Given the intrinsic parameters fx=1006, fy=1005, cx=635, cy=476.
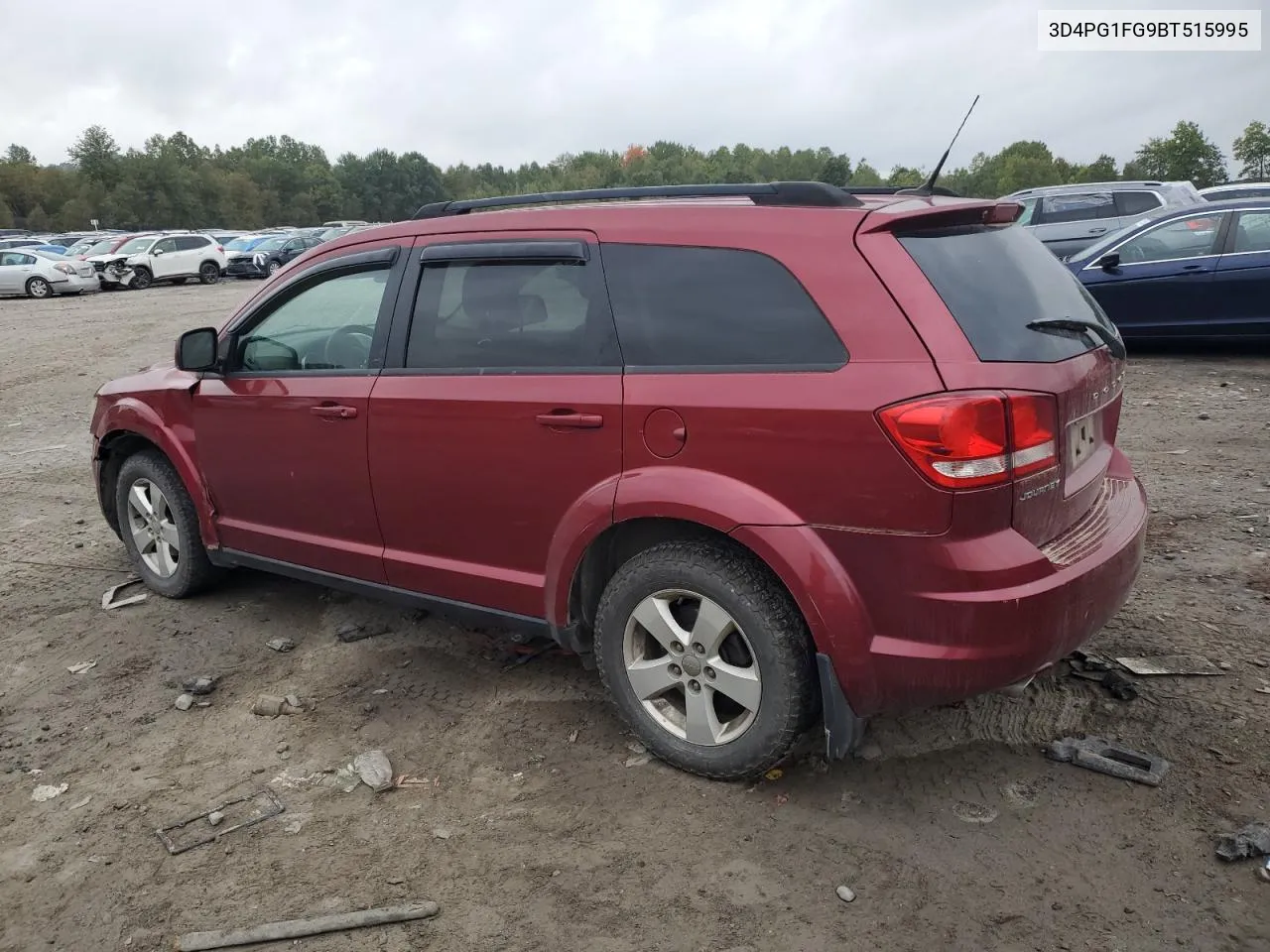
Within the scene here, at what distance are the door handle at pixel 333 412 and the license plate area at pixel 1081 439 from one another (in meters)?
2.51

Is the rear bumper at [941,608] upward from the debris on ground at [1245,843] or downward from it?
upward

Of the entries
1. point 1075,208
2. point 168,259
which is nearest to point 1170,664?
point 1075,208

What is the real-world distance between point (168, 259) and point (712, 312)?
1216 inches

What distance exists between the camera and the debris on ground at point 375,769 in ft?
10.9

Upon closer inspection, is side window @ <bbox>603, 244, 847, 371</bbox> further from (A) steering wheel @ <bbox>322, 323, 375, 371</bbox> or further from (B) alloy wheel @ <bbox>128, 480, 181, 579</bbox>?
(B) alloy wheel @ <bbox>128, 480, 181, 579</bbox>

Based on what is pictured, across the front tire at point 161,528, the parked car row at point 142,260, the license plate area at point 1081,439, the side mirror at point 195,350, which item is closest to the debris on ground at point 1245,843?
the license plate area at point 1081,439

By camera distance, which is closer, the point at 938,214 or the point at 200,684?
the point at 938,214

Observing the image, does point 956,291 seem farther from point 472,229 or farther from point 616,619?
point 472,229

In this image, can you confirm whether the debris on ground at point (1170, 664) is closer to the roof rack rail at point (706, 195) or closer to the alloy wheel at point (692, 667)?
the alloy wheel at point (692, 667)

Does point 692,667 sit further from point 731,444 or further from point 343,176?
point 343,176

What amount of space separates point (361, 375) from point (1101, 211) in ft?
48.0

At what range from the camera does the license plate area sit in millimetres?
2902

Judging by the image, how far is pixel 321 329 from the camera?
423 centimetres

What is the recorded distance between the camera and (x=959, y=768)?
3.22 meters
